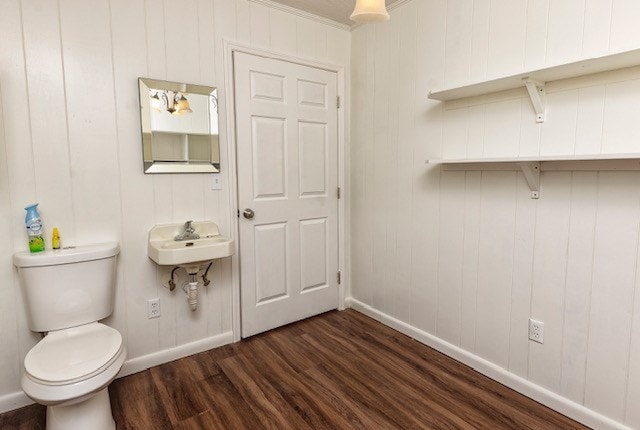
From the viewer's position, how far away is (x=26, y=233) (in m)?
1.81

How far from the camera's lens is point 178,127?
85.8 inches

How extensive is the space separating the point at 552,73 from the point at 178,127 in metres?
1.99

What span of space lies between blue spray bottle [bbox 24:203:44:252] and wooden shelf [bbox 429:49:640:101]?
218 centimetres

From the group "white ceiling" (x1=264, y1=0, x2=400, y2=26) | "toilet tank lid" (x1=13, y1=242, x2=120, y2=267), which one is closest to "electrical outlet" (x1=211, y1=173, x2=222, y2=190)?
"toilet tank lid" (x1=13, y1=242, x2=120, y2=267)

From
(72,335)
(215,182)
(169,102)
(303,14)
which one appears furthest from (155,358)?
(303,14)

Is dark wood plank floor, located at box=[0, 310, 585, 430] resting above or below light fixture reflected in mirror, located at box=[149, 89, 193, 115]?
below

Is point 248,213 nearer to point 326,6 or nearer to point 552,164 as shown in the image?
point 326,6

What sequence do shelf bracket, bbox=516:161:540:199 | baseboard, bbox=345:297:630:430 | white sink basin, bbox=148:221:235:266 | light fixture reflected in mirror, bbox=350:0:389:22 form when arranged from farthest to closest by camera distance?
white sink basin, bbox=148:221:235:266, shelf bracket, bbox=516:161:540:199, baseboard, bbox=345:297:630:430, light fixture reflected in mirror, bbox=350:0:389:22

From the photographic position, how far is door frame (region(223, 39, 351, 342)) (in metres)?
2.36

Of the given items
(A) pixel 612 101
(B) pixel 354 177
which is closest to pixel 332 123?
(B) pixel 354 177

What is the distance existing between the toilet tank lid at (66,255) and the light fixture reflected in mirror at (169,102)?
2.74 ft

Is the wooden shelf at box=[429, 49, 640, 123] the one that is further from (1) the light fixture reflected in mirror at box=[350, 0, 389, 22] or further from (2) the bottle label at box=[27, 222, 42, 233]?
(2) the bottle label at box=[27, 222, 42, 233]

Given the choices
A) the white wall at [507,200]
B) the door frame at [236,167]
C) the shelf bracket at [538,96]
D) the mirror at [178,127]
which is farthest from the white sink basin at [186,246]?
the shelf bracket at [538,96]

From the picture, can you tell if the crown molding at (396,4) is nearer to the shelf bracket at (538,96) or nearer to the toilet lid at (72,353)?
the shelf bracket at (538,96)
